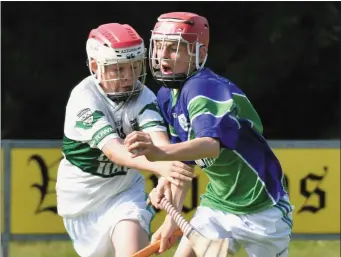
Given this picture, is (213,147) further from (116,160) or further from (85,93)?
(85,93)

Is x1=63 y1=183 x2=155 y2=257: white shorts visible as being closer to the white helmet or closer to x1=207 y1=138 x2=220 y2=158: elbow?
the white helmet

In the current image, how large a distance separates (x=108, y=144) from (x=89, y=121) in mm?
180

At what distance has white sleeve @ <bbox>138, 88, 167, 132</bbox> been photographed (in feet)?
18.1

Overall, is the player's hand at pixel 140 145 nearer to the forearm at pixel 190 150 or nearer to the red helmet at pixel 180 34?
the forearm at pixel 190 150

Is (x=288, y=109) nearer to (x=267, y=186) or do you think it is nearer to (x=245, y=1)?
(x=245, y=1)

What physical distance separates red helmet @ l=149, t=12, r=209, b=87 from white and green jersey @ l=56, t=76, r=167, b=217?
0.39 metres

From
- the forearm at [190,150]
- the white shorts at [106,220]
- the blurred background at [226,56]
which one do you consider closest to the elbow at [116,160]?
the white shorts at [106,220]

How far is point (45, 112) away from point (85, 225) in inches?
142

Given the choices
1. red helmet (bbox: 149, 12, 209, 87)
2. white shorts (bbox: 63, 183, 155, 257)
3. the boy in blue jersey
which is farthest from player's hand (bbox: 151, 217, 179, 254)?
red helmet (bbox: 149, 12, 209, 87)

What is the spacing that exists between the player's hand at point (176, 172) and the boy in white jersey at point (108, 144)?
22 centimetres

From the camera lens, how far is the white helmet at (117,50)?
216 inches

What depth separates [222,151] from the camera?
5102mm

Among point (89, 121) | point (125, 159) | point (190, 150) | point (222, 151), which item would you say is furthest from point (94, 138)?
point (190, 150)

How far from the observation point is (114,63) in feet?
18.0
